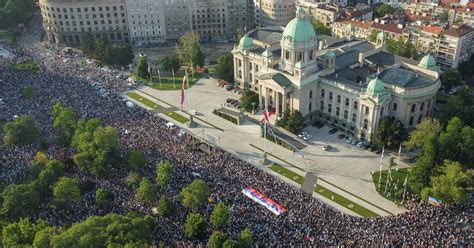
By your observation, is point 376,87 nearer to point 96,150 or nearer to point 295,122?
point 295,122

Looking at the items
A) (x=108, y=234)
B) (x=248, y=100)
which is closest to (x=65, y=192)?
(x=108, y=234)

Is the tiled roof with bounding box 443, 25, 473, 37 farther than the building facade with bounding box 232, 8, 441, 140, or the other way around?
the tiled roof with bounding box 443, 25, 473, 37

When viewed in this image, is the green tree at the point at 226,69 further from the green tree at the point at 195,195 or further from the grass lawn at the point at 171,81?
the green tree at the point at 195,195

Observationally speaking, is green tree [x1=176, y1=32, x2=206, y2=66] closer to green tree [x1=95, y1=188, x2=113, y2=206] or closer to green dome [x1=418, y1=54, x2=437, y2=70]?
green dome [x1=418, y1=54, x2=437, y2=70]

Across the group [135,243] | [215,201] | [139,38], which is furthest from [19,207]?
[139,38]

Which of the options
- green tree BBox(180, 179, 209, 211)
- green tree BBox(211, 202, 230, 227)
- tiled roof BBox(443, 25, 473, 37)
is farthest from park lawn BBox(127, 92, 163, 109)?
tiled roof BBox(443, 25, 473, 37)

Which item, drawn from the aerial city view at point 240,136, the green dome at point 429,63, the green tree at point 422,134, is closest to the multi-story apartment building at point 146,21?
the aerial city view at point 240,136
